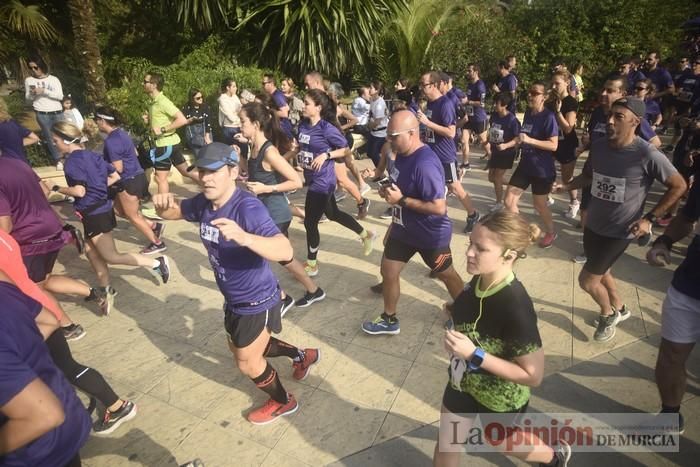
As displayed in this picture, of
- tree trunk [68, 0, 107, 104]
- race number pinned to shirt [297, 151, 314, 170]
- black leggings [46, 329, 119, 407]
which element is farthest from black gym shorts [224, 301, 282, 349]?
tree trunk [68, 0, 107, 104]

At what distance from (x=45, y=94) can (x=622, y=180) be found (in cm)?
920

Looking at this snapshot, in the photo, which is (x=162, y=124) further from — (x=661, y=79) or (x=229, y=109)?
(x=661, y=79)

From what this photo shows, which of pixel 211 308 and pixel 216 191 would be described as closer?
pixel 216 191

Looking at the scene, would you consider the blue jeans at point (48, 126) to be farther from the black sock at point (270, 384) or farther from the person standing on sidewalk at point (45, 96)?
the black sock at point (270, 384)

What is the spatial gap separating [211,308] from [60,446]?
9.27ft

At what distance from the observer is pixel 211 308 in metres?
4.59

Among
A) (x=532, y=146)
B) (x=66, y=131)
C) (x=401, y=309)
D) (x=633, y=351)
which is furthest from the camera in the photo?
(x=532, y=146)

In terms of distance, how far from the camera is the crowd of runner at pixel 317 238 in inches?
75.3

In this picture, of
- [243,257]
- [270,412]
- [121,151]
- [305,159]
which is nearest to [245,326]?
[243,257]

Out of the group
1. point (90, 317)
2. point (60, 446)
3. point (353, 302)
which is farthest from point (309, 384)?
point (90, 317)

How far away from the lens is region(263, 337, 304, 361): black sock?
3201 mm

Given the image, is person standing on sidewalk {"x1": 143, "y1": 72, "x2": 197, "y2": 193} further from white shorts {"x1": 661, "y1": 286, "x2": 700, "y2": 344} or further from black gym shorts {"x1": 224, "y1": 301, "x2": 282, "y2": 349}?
white shorts {"x1": 661, "y1": 286, "x2": 700, "y2": 344}

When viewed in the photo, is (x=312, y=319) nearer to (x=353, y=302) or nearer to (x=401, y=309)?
(x=353, y=302)

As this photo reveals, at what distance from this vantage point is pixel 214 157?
2533 mm
